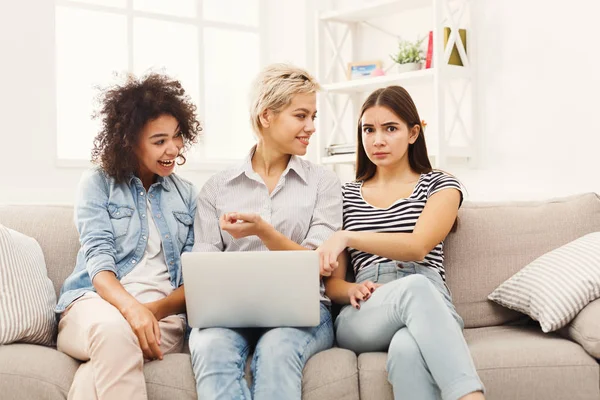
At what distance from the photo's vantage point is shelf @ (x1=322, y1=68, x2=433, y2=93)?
3.97 meters

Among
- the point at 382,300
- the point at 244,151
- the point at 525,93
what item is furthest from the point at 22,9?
the point at 382,300

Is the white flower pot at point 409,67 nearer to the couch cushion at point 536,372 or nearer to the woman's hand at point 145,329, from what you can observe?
the couch cushion at point 536,372

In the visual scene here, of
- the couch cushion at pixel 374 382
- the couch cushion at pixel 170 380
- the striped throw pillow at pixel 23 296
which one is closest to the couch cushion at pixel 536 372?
the couch cushion at pixel 374 382

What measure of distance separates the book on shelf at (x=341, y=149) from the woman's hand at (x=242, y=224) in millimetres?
2325

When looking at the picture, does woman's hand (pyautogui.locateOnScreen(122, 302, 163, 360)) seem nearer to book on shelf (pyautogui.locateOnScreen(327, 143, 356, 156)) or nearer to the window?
the window

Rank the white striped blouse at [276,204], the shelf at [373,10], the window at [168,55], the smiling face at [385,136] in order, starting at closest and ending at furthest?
the white striped blouse at [276,204] → the smiling face at [385,136] → the shelf at [373,10] → the window at [168,55]

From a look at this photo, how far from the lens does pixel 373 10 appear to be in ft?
14.1

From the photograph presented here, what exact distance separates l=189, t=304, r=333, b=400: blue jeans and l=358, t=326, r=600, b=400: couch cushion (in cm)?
17

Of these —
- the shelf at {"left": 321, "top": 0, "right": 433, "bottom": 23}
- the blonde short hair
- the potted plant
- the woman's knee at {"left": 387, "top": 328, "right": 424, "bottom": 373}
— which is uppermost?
the shelf at {"left": 321, "top": 0, "right": 433, "bottom": 23}

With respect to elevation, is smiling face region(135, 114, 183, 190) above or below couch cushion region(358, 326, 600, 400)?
above

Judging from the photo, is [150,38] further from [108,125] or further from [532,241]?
[532,241]

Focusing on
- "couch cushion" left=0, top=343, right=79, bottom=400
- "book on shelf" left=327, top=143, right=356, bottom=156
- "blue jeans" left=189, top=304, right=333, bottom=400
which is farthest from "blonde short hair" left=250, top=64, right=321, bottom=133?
"book on shelf" left=327, top=143, right=356, bottom=156

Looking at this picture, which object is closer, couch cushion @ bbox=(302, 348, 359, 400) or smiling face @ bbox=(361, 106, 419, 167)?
couch cushion @ bbox=(302, 348, 359, 400)

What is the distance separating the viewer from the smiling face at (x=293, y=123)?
2229mm
